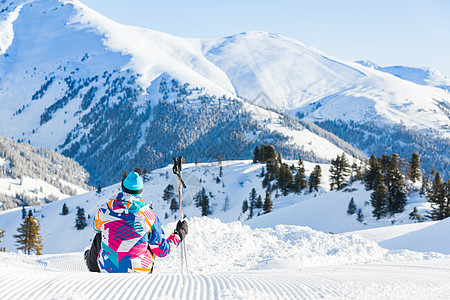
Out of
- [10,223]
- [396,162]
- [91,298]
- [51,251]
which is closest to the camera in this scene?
[91,298]

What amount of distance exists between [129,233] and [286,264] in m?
6.85

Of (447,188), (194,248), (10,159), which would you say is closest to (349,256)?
(194,248)

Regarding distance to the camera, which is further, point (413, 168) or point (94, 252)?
point (413, 168)

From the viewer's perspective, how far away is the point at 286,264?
34.3 ft

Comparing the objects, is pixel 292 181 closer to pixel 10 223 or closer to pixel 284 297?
pixel 284 297

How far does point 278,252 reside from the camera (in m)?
12.2

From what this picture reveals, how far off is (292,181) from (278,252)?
46338 mm

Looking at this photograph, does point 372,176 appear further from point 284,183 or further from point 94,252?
point 94,252

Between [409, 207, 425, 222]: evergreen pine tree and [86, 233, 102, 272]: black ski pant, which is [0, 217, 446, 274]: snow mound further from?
[409, 207, 425, 222]: evergreen pine tree

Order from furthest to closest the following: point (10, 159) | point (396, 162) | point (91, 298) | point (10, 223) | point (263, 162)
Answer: point (10, 159)
point (10, 223)
point (263, 162)
point (396, 162)
point (91, 298)

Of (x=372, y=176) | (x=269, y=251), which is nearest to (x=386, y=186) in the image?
(x=372, y=176)

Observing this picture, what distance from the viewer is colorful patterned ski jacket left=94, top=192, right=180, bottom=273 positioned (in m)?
5.08

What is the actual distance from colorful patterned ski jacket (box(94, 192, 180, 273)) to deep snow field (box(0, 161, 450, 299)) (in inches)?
24.5

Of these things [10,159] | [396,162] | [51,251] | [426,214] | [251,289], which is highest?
[251,289]
